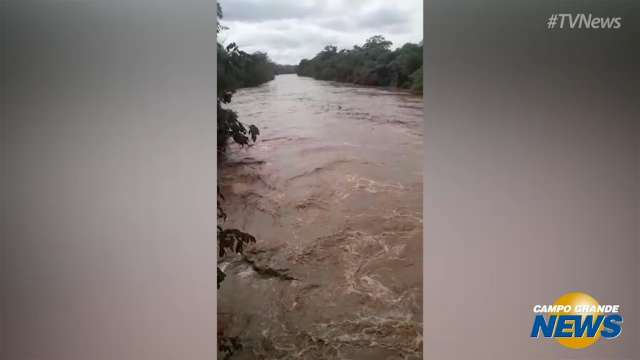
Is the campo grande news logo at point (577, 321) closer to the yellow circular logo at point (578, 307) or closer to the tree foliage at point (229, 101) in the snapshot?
the yellow circular logo at point (578, 307)

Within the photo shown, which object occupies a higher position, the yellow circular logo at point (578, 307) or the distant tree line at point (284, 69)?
the distant tree line at point (284, 69)

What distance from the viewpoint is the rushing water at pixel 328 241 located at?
6.95ft

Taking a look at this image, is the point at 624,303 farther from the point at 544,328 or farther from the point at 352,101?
the point at 352,101

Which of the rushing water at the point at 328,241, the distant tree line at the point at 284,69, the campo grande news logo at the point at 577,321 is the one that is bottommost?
the campo grande news logo at the point at 577,321

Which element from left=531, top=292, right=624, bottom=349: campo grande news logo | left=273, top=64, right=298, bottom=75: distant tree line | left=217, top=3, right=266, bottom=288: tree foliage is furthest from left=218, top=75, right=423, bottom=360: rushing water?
left=531, top=292, right=624, bottom=349: campo grande news logo

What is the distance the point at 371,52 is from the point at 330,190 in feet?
2.14

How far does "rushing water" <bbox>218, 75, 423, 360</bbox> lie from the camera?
2117 millimetres

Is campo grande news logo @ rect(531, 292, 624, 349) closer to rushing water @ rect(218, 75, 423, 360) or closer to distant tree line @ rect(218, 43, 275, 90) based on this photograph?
rushing water @ rect(218, 75, 423, 360)

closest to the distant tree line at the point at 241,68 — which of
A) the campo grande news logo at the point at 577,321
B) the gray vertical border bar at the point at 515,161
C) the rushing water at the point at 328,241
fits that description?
the rushing water at the point at 328,241

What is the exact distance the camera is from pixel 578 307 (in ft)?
7.13

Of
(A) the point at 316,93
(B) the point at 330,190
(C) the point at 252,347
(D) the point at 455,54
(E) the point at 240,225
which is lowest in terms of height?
(C) the point at 252,347

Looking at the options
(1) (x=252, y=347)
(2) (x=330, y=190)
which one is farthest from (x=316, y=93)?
(1) (x=252, y=347)

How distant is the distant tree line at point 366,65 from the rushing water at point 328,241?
0.11 m

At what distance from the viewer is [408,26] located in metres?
2.12
